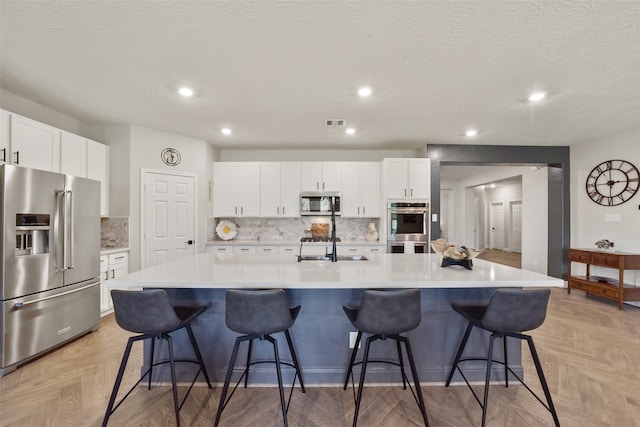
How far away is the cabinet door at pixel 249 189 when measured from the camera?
4848mm

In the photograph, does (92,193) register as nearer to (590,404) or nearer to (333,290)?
(333,290)

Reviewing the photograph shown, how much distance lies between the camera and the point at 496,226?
10.4 metres

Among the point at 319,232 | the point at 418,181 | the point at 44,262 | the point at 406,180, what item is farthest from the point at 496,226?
the point at 44,262

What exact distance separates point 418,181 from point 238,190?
10.2 feet

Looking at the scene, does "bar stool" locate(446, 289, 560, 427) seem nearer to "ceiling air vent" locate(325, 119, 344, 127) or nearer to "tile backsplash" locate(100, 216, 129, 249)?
"ceiling air vent" locate(325, 119, 344, 127)

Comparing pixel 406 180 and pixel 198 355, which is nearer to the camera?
pixel 198 355

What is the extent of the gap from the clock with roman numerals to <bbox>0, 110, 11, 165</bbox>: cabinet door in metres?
7.62

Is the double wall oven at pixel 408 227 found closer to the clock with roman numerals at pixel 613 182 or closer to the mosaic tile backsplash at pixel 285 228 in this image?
the mosaic tile backsplash at pixel 285 228

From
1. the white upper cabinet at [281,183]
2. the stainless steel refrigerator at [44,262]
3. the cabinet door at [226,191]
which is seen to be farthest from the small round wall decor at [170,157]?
the white upper cabinet at [281,183]

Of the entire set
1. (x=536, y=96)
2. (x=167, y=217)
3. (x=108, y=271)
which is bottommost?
(x=108, y=271)

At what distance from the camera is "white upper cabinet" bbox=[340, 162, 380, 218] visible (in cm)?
482

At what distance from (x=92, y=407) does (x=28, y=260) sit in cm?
145

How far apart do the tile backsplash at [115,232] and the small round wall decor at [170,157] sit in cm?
100

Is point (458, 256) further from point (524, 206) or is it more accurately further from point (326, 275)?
point (524, 206)
